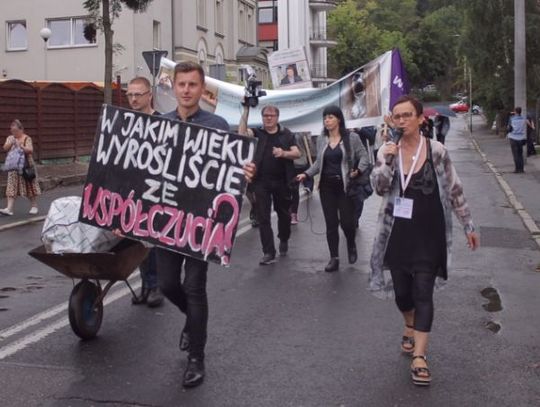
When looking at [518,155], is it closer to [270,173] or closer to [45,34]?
[270,173]

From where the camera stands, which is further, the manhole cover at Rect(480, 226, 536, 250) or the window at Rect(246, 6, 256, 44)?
the window at Rect(246, 6, 256, 44)

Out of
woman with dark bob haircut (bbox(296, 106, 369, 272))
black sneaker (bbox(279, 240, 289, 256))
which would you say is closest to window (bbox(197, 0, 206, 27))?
black sneaker (bbox(279, 240, 289, 256))

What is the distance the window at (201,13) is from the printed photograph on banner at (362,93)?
99.9 feet

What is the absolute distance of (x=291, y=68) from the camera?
19.2 meters

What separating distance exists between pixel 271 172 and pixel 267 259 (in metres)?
1.00

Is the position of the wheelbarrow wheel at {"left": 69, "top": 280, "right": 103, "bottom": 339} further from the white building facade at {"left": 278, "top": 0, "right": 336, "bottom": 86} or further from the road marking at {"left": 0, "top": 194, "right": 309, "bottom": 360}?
the white building facade at {"left": 278, "top": 0, "right": 336, "bottom": 86}

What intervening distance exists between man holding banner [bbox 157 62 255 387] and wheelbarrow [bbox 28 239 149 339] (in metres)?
0.65

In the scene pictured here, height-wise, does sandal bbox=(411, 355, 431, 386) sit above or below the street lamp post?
below

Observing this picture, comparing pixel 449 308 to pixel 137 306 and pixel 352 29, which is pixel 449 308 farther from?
pixel 352 29

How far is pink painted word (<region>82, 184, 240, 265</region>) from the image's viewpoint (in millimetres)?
4977

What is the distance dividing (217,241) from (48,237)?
1.52 m

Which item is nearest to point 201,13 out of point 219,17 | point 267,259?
point 219,17

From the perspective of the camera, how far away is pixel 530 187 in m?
18.6

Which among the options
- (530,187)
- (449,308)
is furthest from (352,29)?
(449,308)
